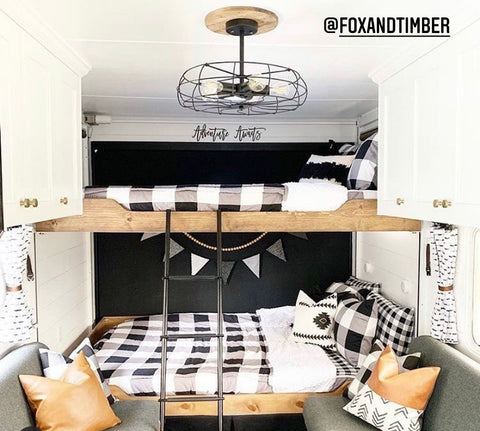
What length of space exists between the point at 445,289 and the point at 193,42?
1.94m

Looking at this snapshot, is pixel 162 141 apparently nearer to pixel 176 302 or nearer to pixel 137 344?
pixel 176 302

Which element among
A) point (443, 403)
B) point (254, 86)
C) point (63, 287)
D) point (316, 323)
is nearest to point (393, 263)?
point (316, 323)

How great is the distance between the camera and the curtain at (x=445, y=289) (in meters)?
2.50

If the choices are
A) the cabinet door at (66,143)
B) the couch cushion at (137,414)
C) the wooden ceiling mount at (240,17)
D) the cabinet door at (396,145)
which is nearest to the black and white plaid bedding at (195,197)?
the cabinet door at (66,143)

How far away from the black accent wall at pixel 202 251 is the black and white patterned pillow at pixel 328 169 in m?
0.49

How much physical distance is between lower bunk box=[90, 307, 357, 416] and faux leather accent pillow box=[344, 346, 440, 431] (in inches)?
27.2

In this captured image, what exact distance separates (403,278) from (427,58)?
172 centimetres

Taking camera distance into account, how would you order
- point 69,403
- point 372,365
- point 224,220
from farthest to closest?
point 224,220 → point 372,365 → point 69,403

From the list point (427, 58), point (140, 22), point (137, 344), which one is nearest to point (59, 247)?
point (137, 344)

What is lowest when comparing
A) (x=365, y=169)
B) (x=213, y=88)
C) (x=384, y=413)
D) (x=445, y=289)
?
(x=384, y=413)

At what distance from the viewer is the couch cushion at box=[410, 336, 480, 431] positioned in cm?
196

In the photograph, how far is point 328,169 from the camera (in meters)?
3.56

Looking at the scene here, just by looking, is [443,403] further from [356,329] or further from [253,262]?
[253,262]

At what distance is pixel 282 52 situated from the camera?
2.18 meters
